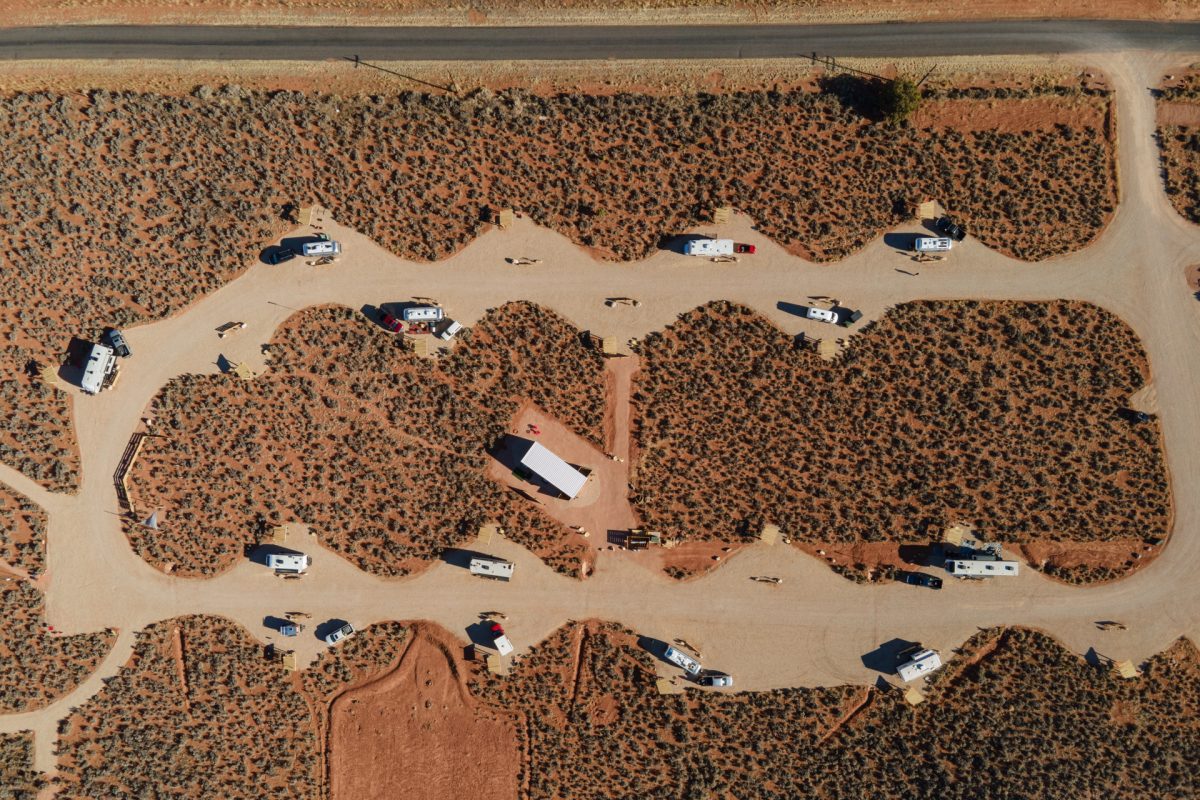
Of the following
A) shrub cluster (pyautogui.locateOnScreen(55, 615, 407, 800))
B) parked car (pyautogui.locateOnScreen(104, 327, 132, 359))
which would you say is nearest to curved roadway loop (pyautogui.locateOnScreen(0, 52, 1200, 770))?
parked car (pyautogui.locateOnScreen(104, 327, 132, 359))

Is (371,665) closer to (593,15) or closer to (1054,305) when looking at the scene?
(593,15)

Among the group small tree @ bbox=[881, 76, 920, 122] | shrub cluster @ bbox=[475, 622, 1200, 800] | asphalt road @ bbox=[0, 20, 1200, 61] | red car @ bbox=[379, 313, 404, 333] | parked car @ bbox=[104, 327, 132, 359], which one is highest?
asphalt road @ bbox=[0, 20, 1200, 61]

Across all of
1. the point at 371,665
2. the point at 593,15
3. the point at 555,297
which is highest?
the point at 593,15

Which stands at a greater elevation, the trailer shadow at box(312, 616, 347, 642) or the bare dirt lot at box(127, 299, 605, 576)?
the bare dirt lot at box(127, 299, 605, 576)

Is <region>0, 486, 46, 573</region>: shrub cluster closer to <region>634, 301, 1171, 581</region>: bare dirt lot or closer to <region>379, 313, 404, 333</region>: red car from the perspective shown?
<region>379, 313, 404, 333</region>: red car

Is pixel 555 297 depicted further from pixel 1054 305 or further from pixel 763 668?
pixel 1054 305

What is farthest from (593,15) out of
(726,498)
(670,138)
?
(726,498)

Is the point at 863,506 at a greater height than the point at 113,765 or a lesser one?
greater

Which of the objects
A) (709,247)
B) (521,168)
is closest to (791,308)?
(709,247)
